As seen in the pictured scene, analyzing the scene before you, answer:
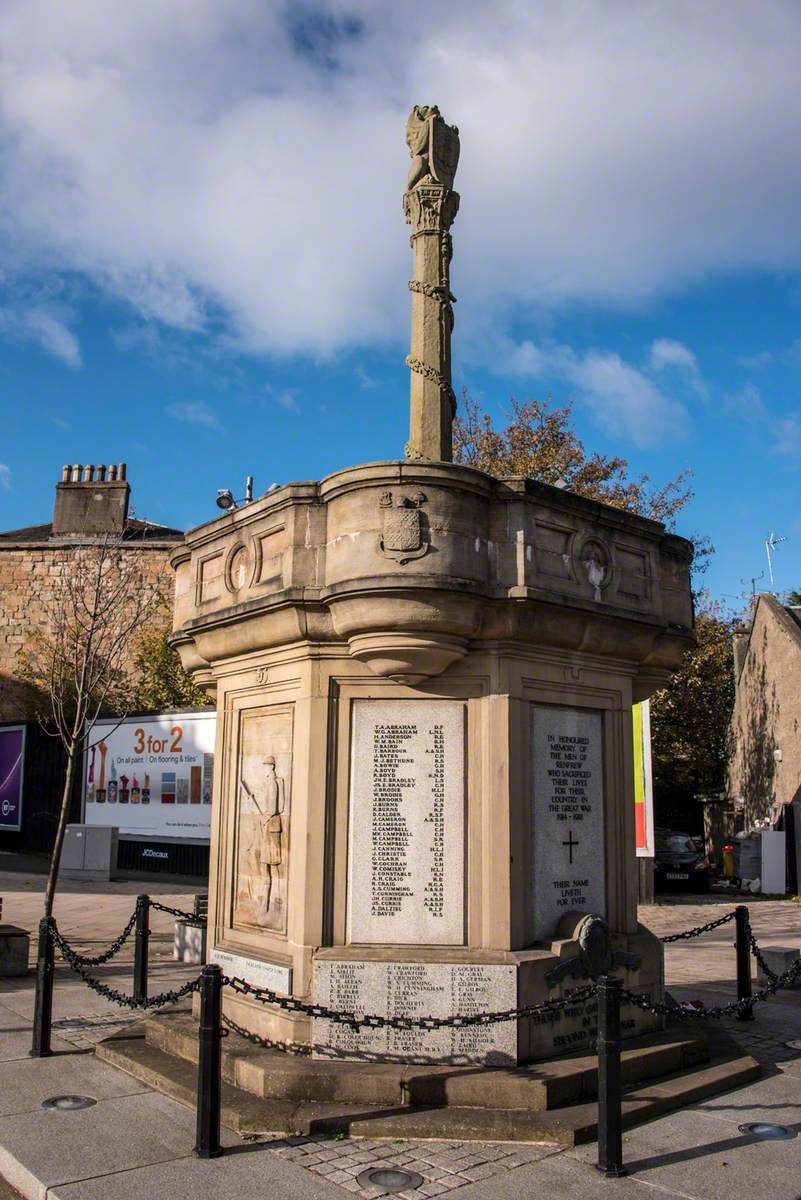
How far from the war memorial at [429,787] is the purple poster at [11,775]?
22.8 m

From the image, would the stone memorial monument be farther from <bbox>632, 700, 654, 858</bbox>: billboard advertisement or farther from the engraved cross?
<bbox>632, 700, 654, 858</bbox>: billboard advertisement

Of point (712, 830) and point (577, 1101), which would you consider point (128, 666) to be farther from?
point (577, 1101)

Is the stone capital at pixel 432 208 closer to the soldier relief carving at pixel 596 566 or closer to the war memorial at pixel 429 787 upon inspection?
the war memorial at pixel 429 787

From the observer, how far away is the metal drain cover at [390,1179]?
5.02m

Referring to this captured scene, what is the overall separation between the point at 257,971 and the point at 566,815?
2.55 metres

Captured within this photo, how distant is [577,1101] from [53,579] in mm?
34939

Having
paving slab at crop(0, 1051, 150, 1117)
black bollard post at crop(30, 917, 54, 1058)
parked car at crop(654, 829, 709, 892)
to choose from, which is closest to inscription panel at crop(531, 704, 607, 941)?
paving slab at crop(0, 1051, 150, 1117)

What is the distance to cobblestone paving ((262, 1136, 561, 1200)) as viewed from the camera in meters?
5.05

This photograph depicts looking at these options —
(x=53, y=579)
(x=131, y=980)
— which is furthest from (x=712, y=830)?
(x=131, y=980)

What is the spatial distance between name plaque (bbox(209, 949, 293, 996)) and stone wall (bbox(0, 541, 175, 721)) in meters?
30.6

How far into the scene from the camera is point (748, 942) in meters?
9.50

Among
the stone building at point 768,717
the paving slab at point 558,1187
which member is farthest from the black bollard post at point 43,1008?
the stone building at point 768,717

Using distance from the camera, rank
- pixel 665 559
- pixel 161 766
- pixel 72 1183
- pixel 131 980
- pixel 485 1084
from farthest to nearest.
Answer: pixel 161 766 → pixel 131 980 → pixel 665 559 → pixel 485 1084 → pixel 72 1183

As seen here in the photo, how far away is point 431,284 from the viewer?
796 centimetres
